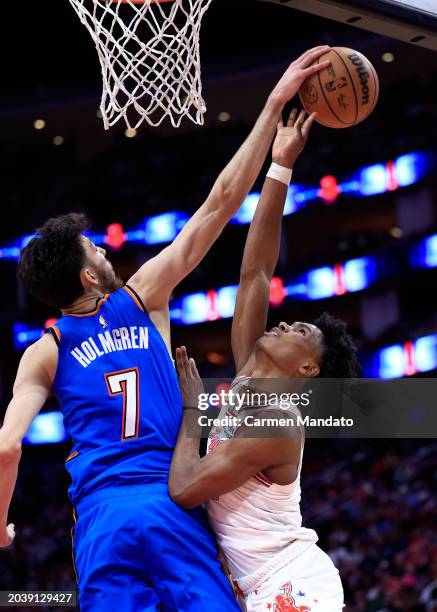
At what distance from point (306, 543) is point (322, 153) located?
1569 cm

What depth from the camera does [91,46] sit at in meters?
16.4

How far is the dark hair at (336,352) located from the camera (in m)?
3.51

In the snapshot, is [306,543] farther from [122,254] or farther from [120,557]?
[122,254]

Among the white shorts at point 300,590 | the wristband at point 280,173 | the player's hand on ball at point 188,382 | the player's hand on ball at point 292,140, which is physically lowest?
the white shorts at point 300,590

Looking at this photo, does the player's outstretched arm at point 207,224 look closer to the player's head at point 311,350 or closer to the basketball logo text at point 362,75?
the basketball logo text at point 362,75

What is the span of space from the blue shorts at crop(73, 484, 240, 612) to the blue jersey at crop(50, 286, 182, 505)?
10 centimetres

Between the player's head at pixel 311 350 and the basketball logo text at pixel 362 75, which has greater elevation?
the basketball logo text at pixel 362 75

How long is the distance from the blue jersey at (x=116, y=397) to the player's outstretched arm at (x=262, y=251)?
0.42 meters

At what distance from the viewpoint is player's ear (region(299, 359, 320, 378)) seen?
3395 mm

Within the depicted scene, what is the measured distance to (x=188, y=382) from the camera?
129 inches

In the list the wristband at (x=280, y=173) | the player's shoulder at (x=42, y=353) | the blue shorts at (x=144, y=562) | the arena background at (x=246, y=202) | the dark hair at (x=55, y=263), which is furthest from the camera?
the arena background at (x=246, y=202)
